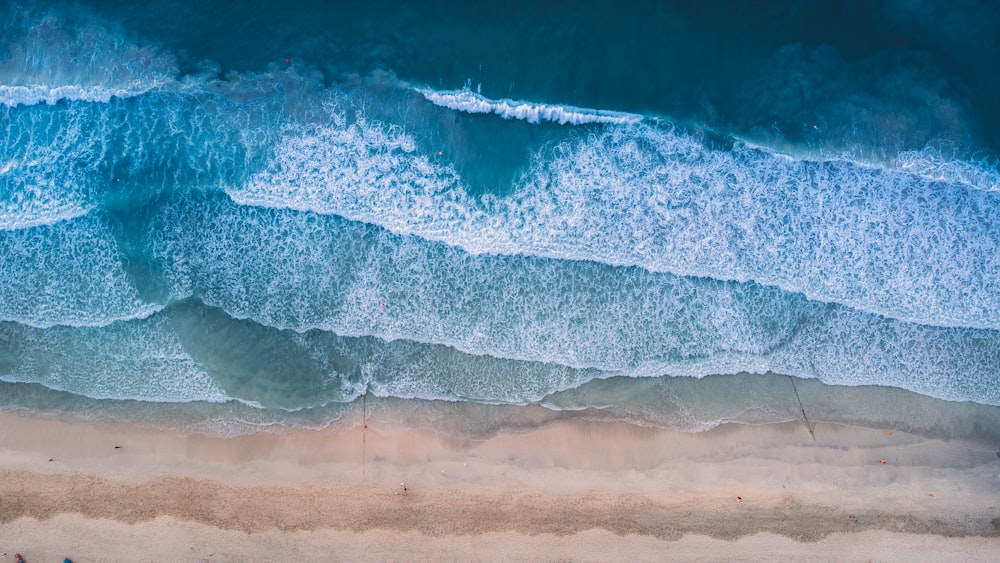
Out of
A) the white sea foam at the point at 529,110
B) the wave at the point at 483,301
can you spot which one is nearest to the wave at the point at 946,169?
the wave at the point at 483,301

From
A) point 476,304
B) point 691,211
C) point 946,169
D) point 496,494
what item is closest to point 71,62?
point 476,304

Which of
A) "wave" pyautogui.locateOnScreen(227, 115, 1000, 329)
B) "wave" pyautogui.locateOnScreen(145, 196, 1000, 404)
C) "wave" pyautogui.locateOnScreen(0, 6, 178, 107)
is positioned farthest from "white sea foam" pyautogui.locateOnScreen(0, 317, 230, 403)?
"wave" pyautogui.locateOnScreen(0, 6, 178, 107)

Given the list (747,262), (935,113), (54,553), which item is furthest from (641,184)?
(54,553)

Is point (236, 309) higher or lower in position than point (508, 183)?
lower

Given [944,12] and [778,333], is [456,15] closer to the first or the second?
[778,333]

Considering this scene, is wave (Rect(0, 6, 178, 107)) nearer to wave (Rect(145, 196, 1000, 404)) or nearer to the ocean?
the ocean

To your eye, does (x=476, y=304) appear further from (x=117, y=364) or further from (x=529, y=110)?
(x=117, y=364)
